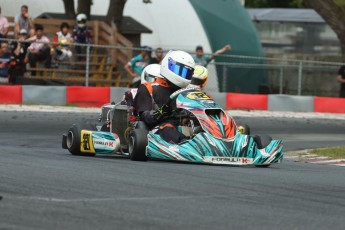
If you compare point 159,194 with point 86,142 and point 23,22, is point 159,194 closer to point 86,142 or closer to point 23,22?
point 86,142

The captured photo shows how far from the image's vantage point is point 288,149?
50.4 ft

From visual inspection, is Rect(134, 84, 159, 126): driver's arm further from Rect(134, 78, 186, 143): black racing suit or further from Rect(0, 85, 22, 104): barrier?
Rect(0, 85, 22, 104): barrier

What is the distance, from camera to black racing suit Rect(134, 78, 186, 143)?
11664mm

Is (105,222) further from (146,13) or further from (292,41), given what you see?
(292,41)

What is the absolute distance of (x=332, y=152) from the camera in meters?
14.5

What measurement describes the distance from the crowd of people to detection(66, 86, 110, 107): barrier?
985 mm

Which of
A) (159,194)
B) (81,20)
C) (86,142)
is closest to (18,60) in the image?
(81,20)

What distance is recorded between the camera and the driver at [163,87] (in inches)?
474

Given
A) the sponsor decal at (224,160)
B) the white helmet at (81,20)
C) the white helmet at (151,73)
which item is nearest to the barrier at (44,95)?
the white helmet at (81,20)

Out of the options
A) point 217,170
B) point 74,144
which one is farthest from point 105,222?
point 74,144

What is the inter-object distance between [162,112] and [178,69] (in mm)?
672

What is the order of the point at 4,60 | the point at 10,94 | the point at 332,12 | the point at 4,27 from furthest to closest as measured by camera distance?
the point at 332,12 → the point at 4,27 → the point at 4,60 → the point at 10,94

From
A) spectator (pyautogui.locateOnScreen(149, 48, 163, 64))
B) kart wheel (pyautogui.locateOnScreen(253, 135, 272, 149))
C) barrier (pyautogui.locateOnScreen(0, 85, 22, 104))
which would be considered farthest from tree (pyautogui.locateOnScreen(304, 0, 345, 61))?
kart wheel (pyautogui.locateOnScreen(253, 135, 272, 149))

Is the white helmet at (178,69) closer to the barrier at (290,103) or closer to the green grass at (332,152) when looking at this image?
the green grass at (332,152)
